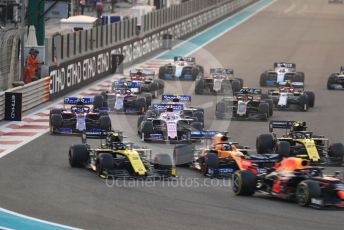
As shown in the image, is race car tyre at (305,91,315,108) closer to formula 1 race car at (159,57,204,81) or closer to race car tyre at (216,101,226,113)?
race car tyre at (216,101,226,113)

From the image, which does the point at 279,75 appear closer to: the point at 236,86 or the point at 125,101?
the point at 236,86

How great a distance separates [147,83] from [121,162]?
56.9 feet

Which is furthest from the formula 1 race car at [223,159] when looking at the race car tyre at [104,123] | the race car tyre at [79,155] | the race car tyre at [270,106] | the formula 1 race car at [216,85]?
the formula 1 race car at [216,85]

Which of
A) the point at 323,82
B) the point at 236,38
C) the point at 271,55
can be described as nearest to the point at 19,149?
the point at 323,82

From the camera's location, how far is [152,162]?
23.0 metres

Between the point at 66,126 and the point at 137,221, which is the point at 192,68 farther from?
the point at 137,221

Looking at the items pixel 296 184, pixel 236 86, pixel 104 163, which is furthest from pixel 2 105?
pixel 296 184

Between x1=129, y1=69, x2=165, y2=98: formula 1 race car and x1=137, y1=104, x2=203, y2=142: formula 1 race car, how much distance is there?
9211mm

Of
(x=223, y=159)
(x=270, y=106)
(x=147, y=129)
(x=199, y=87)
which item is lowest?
(x=223, y=159)

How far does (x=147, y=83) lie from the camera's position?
39906mm

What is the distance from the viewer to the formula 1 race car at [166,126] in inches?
1120

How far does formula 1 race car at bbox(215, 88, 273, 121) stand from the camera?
33.7 metres

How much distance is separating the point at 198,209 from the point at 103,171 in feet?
12.2

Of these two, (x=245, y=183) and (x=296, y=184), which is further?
(x=245, y=183)
